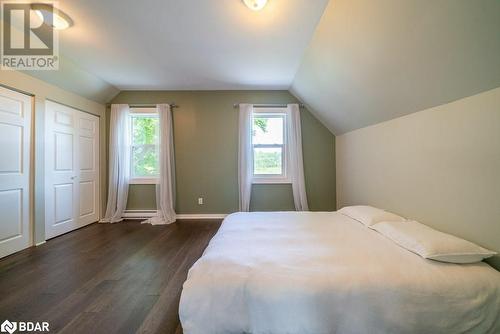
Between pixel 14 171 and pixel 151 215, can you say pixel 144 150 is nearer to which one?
Answer: pixel 151 215

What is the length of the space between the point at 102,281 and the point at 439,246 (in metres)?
2.61

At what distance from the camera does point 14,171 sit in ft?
8.28

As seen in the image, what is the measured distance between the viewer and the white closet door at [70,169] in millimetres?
3014

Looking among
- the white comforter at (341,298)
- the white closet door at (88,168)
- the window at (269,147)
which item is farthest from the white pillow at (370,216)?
the white closet door at (88,168)

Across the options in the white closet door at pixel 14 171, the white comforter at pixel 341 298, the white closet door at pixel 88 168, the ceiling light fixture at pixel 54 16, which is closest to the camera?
the white comforter at pixel 341 298

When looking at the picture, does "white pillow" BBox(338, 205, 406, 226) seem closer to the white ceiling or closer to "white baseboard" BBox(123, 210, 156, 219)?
the white ceiling

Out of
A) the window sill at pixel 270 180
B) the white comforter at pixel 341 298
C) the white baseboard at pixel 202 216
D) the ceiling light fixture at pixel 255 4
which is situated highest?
the ceiling light fixture at pixel 255 4

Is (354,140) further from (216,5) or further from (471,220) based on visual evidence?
(216,5)

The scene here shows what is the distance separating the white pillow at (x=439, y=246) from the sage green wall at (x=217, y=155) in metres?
2.50

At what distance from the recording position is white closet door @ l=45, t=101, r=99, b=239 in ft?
9.89

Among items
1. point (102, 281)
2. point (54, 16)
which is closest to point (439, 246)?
point (102, 281)

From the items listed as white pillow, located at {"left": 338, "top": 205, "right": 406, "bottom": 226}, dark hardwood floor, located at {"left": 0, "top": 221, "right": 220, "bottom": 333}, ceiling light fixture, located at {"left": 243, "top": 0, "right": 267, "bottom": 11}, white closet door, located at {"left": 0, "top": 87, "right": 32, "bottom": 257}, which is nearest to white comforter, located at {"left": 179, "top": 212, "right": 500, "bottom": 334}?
dark hardwood floor, located at {"left": 0, "top": 221, "right": 220, "bottom": 333}

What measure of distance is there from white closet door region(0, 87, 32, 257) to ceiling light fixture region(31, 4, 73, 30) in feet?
3.39

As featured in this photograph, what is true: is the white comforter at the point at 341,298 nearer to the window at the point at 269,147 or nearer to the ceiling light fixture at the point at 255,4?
the ceiling light fixture at the point at 255,4
